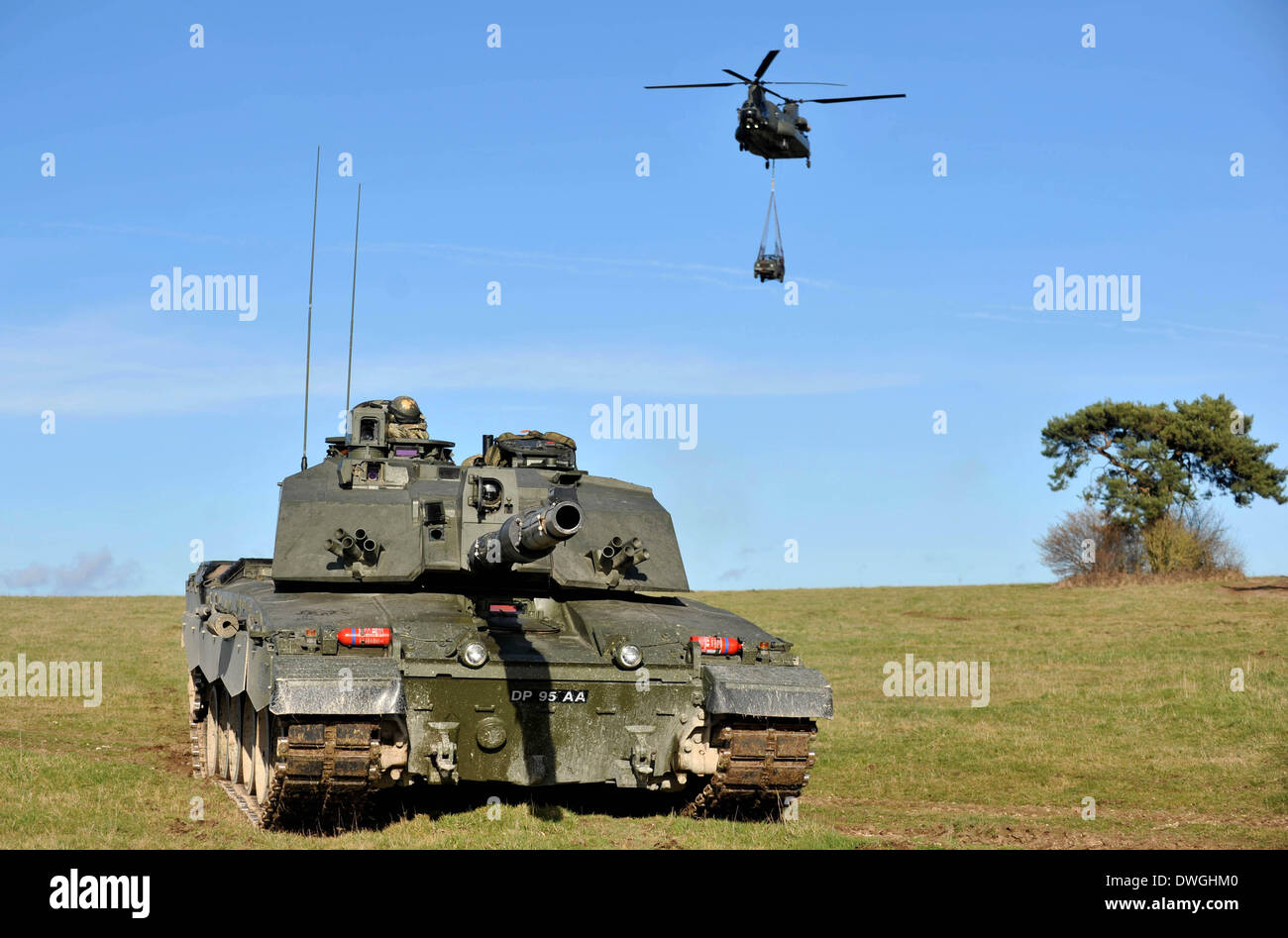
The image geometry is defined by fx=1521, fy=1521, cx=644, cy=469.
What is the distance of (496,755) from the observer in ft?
40.7

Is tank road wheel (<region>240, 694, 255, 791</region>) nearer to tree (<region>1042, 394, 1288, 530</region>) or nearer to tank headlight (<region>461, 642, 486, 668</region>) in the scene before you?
tank headlight (<region>461, 642, 486, 668</region>)

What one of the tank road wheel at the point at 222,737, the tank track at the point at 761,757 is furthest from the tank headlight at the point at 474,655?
the tank road wheel at the point at 222,737

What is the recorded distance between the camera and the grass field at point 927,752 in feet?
41.9

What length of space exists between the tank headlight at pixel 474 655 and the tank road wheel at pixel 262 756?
209 centimetres

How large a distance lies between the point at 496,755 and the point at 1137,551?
43.7 metres

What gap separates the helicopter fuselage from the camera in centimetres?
2898

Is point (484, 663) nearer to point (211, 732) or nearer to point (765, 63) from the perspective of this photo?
point (211, 732)

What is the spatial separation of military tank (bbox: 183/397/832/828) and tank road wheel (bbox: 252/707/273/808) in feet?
0.11

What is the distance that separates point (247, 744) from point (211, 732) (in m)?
2.54

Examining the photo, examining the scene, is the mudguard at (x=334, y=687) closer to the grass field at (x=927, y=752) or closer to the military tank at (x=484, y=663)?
the military tank at (x=484, y=663)

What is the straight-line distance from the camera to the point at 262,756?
45.2 feet

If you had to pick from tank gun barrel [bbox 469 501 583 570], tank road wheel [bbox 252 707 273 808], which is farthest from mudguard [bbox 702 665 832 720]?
tank road wheel [bbox 252 707 273 808]

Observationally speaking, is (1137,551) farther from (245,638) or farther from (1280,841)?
(245,638)
